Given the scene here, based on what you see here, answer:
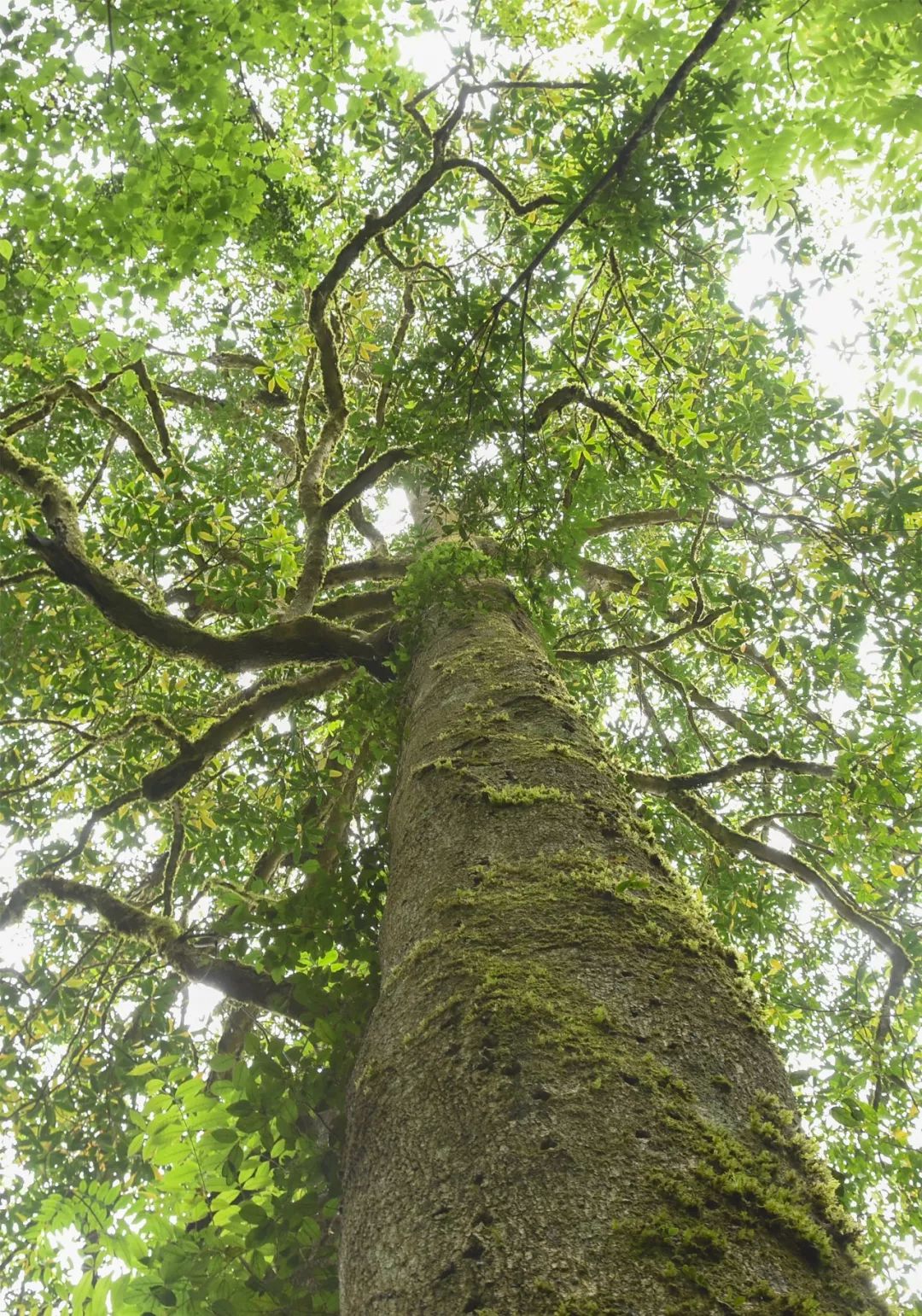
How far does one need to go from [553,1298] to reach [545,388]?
5684 millimetres

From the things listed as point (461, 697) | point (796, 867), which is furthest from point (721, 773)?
point (461, 697)

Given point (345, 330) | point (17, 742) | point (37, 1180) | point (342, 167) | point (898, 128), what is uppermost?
point (345, 330)

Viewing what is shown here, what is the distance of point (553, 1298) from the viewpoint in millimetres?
940

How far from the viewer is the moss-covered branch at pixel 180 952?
8.50 ft

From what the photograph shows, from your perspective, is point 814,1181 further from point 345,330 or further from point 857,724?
point 345,330

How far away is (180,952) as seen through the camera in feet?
11.9

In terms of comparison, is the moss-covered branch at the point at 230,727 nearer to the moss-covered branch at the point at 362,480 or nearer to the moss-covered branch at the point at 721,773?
the moss-covered branch at the point at 362,480

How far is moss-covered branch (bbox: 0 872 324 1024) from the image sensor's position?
2590 mm

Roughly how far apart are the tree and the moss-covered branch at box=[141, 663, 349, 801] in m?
0.03

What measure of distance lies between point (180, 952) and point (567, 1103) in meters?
2.88

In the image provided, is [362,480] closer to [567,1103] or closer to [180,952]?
[180,952]

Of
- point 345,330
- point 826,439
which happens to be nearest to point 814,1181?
point 826,439

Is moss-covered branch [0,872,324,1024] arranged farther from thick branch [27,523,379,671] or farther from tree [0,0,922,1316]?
thick branch [27,523,379,671]

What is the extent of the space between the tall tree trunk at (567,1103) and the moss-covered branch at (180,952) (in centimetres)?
66
